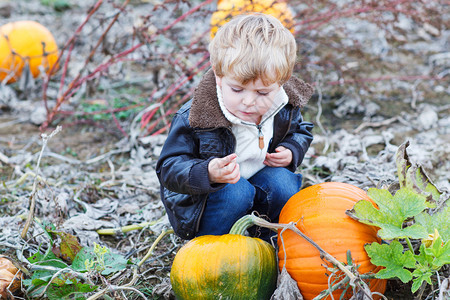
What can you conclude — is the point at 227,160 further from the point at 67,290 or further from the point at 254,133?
the point at 67,290

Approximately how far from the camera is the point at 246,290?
212 cm

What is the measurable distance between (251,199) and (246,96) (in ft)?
1.88

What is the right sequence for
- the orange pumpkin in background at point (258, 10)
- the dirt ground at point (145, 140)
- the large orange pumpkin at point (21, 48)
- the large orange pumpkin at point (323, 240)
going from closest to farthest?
the large orange pumpkin at point (323, 240), the dirt ground at point (145, 140), the orange pumpkin in background at point (258, 10), the large orange pumpkin at point (21, 48)

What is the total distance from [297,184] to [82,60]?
404 centimetres

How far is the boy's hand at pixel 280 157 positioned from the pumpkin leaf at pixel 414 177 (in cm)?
54

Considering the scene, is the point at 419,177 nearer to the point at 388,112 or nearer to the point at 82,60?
the point at 388,112

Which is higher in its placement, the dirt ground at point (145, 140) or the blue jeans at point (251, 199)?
the blue jeans at point (251, 199)

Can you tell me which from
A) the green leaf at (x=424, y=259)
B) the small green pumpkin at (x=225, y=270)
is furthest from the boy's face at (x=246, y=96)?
the green leaf at (x=424, y=259)

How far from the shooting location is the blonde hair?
212cm

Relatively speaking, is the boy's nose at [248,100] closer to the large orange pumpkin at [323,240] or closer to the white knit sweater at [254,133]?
the white knit sweater at [254,133]

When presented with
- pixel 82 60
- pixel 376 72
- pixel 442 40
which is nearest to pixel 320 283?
pixel 376 72

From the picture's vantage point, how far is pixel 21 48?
5.16m

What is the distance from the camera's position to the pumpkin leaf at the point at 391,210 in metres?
2.00

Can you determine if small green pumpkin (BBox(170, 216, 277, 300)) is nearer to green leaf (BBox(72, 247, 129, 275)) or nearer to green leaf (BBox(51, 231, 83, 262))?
green leaf (BBox(72, 247, 129, 275))
